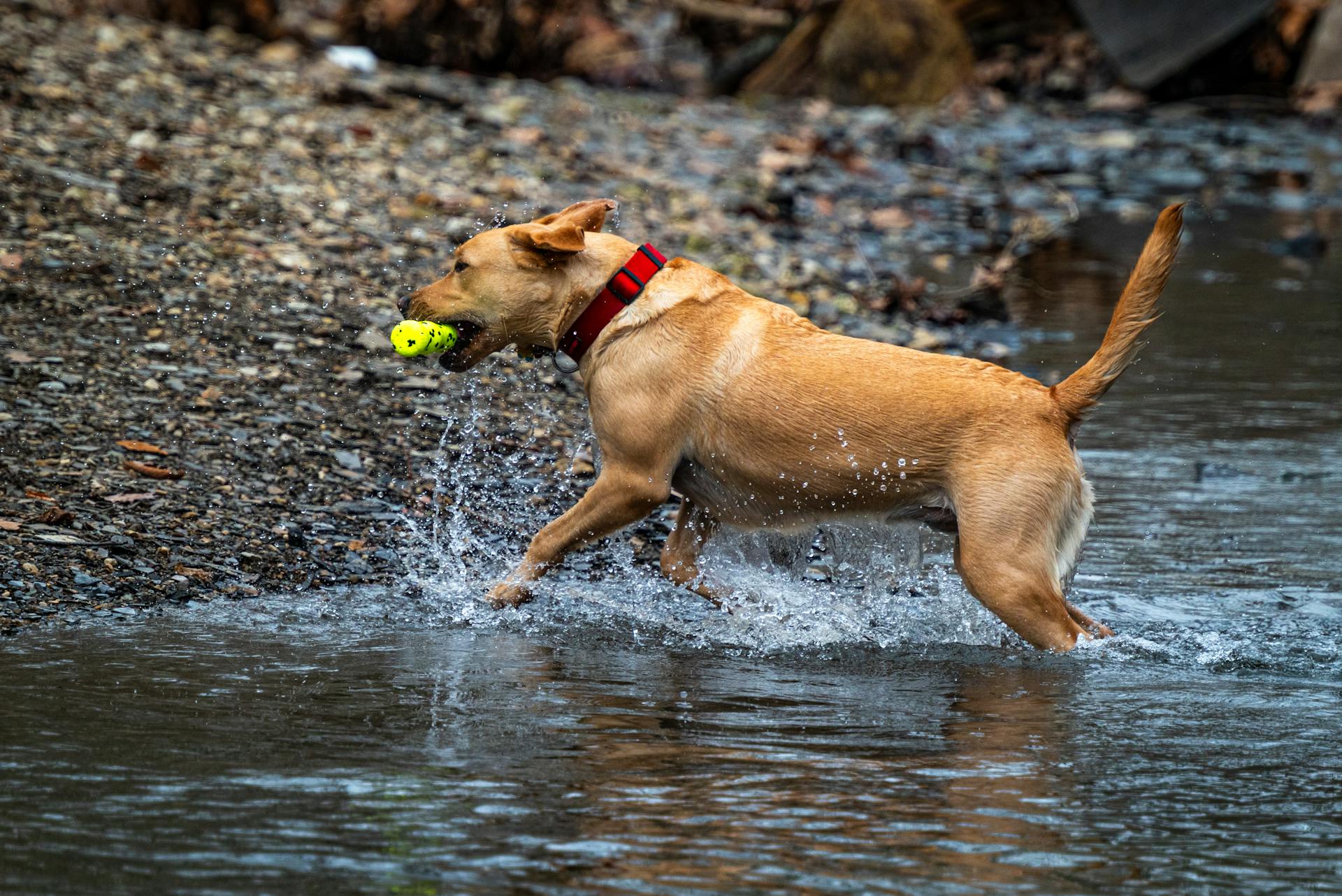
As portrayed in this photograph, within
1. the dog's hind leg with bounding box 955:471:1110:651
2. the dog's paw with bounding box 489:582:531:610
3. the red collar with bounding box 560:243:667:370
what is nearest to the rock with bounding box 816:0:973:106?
the red collar with bounding box 560:243:667:370

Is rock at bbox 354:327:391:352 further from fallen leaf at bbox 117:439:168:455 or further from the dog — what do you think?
the dog

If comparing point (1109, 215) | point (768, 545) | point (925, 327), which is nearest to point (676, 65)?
point (1109, 215)

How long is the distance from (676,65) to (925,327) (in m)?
12.3

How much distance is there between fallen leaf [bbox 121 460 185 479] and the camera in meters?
6.29

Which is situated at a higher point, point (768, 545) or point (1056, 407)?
point (1056, 407)

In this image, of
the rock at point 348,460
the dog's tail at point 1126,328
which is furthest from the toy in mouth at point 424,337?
the dog's tail at point 1126,328

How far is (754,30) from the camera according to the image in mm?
21203

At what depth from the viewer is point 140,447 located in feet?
21.3

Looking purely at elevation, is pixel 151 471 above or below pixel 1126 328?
below

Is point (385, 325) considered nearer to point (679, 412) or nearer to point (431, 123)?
point (679, 412)

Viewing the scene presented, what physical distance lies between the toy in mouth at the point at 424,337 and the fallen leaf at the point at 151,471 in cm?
124

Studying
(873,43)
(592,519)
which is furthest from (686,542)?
(873,43)

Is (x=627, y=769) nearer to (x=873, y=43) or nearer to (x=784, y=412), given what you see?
(x=784, y=412)

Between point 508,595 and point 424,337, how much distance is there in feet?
3.35
